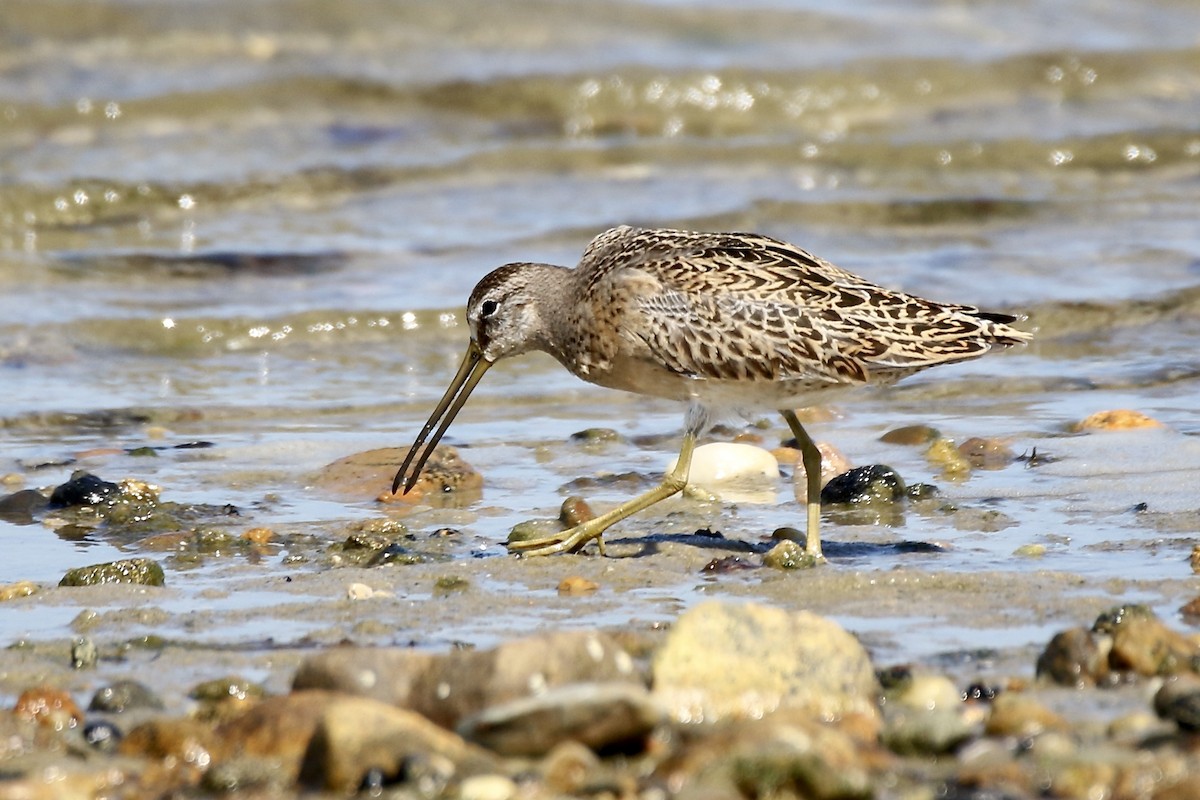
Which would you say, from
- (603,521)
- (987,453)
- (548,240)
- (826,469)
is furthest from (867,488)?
(548,240)

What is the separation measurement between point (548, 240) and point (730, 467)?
634 centimetres

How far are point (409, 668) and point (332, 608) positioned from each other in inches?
51.9

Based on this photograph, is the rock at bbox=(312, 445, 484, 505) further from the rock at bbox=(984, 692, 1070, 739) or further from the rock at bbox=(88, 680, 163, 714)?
the rock at bbox=(984, 692, 1070, 739)

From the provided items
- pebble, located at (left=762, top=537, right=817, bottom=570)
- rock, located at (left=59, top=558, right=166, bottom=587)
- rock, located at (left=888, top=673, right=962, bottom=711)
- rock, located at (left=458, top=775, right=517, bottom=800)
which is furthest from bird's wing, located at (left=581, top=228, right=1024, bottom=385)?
rock, located at (left=458, top=775, right=517, bottom=800)

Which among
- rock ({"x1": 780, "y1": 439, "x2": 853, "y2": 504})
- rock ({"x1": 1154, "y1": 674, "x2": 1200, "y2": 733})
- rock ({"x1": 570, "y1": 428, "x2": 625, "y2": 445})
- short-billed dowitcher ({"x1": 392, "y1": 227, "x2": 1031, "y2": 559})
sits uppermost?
short-billed dowitcher ({"x1": 392, "y1": 227, "x2": 1031, "y2": 559})

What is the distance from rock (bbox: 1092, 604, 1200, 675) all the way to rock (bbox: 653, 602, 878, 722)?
737 millimetres

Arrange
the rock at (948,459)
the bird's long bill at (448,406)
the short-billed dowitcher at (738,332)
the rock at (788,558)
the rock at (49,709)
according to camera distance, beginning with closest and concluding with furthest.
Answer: the rock at (49,709) → the rock at (788,558) → the short-billed dowitcher at (738,332) → the bird's long bill at (448,406) → the rock at (948,459)

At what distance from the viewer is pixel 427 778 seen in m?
4.21

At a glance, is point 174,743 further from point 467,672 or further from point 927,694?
point 927,694

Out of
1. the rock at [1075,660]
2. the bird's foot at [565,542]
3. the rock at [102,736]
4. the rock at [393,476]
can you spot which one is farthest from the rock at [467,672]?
the rock at [393,476]

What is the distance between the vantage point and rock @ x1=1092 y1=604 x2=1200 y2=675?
16.4 ft

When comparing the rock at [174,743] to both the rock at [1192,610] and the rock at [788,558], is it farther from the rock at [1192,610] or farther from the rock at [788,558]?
the rock at [1192,610]

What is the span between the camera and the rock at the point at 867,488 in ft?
25.7

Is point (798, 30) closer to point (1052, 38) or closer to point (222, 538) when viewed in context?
point (1052, 38)
